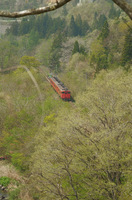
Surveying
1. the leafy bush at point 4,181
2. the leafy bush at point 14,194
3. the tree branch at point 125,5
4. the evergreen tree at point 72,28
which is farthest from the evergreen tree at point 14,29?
the tree branch at point 125,5

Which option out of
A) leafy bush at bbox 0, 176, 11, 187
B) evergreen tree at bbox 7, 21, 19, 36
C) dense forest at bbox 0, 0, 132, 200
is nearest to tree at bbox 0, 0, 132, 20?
dense forest at bbox 0, 0, 132, 200

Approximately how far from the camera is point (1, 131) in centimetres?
2028

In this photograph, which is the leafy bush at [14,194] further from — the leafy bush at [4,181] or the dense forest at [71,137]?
the leafy bush at [4,181]

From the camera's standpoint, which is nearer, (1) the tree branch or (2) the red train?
(1) the tree branch

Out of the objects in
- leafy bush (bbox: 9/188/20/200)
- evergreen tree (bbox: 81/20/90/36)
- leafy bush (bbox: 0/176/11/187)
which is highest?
leafy bush (bbox: 9/188/20/200)

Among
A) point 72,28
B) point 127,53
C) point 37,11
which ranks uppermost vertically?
point 37,11

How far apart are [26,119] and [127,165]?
34.6 feet

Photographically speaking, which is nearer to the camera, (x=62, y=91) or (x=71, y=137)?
(x=71, y=137)

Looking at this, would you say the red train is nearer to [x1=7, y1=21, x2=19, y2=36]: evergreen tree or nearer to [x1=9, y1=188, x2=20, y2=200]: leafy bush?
[x1=9, y1=188, x2=20, y2=200]: leafy bush

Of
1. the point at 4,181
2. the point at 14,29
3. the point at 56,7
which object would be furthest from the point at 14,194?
the point at 14,29

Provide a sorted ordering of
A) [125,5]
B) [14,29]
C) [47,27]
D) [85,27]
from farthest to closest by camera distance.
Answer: [47,27] → [14,29] → [85,27] → [125,5]

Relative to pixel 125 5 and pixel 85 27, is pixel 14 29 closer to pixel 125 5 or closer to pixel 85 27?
pixel 85 27

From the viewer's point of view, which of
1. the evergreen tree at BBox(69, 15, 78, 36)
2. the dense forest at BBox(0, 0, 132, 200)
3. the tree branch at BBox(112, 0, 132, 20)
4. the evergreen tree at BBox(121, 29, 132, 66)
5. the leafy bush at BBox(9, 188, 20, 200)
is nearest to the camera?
the tree branch at BBox(112, 0, 132, 20)

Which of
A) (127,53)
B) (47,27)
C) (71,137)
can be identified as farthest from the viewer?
(47,27)
